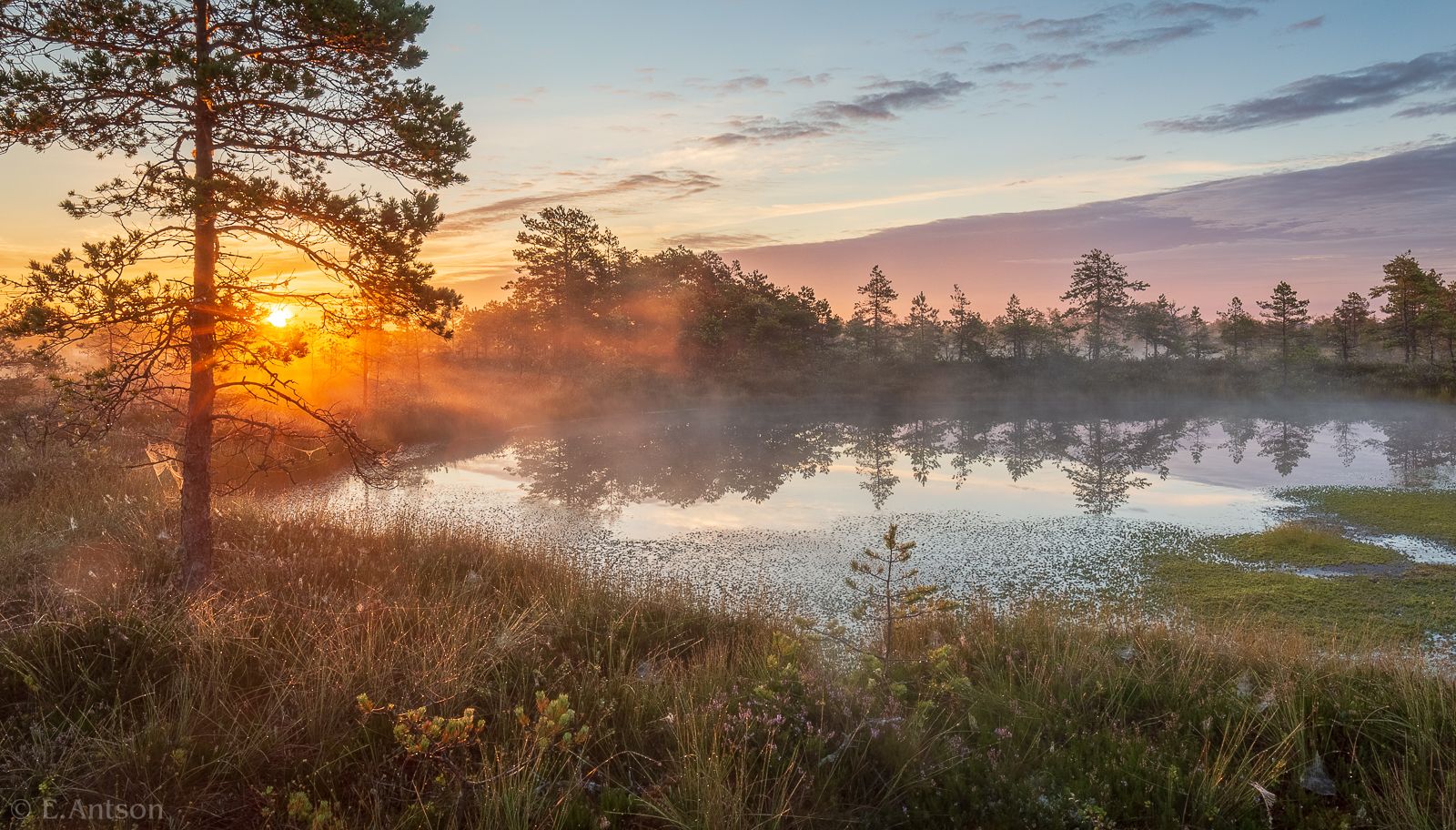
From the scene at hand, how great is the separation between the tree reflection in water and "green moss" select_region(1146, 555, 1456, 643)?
5.00 m

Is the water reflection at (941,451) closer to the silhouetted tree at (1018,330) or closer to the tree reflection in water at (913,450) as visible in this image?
the tree reflection in water at (913,450)

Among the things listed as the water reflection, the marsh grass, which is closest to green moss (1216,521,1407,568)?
the water reflection

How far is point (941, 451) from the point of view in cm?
2697

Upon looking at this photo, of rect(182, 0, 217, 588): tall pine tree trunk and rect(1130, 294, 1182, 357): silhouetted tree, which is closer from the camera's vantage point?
rect(182, 0, 217, 588): tall pine tree trunk

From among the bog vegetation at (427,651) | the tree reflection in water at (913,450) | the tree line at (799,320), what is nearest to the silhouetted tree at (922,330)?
the tree line at (799,320)

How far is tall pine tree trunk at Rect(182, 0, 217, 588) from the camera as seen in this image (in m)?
6.64

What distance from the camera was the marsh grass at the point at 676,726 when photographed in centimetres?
351

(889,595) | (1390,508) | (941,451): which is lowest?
(1390,508)

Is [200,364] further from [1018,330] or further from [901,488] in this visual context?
[1018,330]

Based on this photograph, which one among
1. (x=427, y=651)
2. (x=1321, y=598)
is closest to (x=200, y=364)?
(x=427, y=651)

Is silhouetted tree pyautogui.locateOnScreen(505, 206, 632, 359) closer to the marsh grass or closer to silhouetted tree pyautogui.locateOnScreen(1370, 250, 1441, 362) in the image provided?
the marsh grass

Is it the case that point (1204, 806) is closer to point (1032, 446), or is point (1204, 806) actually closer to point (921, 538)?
point (921, 538)

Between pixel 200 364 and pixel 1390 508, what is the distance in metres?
22.9

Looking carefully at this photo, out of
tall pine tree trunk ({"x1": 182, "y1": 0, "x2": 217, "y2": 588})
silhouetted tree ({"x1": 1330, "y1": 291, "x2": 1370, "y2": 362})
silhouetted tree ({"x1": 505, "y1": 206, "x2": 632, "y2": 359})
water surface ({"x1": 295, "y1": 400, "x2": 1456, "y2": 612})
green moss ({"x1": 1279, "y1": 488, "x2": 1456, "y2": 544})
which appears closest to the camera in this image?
tall pine tree trunk ({"x1": 182, "y1": 0, "x2": 217, "y2": 588})
